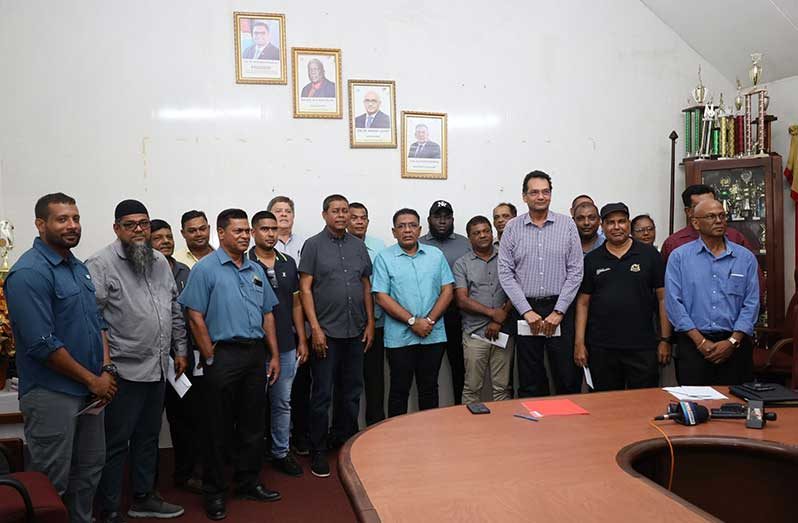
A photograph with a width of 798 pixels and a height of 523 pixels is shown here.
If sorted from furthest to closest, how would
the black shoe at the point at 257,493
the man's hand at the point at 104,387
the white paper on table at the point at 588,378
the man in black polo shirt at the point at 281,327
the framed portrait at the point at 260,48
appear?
the framed portrait at the point at 260,48 < the man in black polo shirt at the point at 281,327 < the white paper on table at the point at 588,378 < the black shoe at the point at 257,493 < the man's hand at the point at 104,387

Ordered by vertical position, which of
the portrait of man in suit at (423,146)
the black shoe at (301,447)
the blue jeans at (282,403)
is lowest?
the black shoe at (301,447)

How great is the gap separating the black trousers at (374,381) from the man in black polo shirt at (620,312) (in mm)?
1244

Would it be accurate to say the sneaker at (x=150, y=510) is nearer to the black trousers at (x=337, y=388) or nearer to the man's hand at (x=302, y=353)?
the black trousers at (x=337, y=388)

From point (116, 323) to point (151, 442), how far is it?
2.13 ft

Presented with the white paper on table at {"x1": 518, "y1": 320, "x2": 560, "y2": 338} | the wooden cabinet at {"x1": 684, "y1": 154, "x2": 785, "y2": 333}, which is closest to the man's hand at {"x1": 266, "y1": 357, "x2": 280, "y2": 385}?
the white paper on table at {"x1": 518, "y1": 320, "x2": 560, "y2": 338}

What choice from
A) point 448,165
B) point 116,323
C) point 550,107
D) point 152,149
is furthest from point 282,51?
point 116,323

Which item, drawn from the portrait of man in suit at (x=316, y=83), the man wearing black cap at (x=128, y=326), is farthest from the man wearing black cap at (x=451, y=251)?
the man wearing black cap at (x=128, y=326)

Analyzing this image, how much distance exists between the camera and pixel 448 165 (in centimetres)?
491

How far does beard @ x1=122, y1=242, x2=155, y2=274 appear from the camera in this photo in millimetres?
2869

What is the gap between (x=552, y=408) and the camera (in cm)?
245

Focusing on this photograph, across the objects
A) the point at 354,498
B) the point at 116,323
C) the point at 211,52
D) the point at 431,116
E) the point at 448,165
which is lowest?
the point at 354,498

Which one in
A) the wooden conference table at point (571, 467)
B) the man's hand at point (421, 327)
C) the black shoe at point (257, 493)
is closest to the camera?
the wooden conference table at point (571, 467)

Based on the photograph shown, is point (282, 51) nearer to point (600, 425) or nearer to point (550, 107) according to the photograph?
point (550, 107)

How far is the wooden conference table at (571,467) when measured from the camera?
1574mm
